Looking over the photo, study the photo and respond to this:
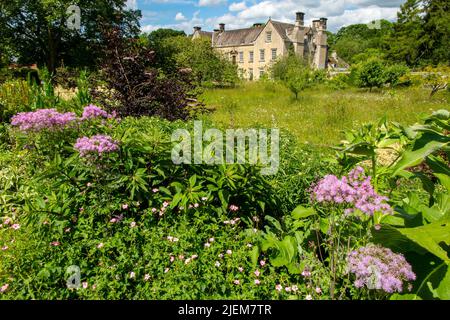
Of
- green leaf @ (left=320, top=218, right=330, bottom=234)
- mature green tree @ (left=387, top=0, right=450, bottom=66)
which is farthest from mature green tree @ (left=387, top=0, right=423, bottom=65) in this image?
green leaf @ (left=320, top=218, right=330, bottom=234)

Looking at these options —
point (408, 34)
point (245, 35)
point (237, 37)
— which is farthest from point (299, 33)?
point (408, 34)

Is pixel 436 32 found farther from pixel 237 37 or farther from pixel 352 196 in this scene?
pixel 352 196

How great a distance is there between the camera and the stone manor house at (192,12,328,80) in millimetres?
44312

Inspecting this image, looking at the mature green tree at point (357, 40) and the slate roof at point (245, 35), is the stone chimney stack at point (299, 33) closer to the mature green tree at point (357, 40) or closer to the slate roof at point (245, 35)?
the slate roof at point (245, 35)

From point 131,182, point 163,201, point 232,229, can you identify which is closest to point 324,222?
point 232,229

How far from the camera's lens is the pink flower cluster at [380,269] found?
5.02 feet

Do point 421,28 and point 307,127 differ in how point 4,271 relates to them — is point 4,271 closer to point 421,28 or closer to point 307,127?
point 307,127

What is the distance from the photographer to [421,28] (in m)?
32.7

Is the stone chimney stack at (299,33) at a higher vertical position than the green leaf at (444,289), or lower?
higher

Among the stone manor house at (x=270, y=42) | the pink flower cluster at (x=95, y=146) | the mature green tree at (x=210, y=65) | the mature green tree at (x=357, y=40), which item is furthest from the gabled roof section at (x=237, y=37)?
the pink flower cluster at (x=95, y=146)

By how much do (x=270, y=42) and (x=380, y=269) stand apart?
46.8 m

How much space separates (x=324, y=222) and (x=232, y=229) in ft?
2.23

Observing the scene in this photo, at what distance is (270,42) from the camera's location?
45.0 meters

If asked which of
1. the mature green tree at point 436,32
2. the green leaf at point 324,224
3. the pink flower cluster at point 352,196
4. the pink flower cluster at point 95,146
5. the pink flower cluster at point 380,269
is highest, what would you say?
the mature green tree at point 436,32
